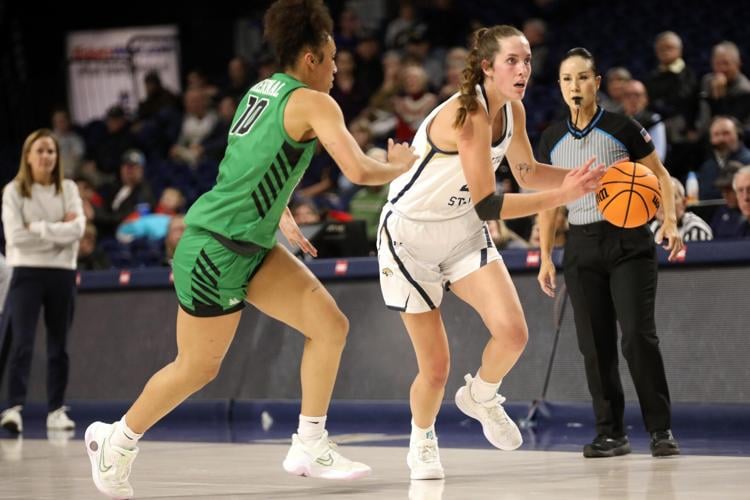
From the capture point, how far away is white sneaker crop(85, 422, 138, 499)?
580 cm

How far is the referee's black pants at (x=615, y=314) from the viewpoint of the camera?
737 centimetres

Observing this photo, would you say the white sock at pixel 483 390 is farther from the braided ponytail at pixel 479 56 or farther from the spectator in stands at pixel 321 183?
the spectator in stands at pixel 321 183

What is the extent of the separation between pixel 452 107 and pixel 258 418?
16.5 ft

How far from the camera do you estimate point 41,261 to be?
10.3m

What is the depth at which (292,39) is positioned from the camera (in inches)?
230

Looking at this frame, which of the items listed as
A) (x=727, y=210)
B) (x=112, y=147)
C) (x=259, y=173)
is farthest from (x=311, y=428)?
(x=112, y=147)

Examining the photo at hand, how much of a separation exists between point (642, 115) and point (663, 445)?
15.9ft

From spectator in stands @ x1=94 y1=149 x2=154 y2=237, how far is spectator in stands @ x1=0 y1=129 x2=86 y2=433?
15.2ft

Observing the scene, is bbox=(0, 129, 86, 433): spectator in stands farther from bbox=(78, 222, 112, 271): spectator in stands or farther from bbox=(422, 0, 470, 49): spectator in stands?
bbox=(422, 0, 470, 49): spectator in stands

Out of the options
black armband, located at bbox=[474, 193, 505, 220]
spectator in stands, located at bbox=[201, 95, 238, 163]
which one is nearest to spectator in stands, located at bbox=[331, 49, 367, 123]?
spectator in stands, located at bbox=[201, 95, 238, 163]

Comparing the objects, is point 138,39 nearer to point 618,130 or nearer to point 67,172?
point 67,172

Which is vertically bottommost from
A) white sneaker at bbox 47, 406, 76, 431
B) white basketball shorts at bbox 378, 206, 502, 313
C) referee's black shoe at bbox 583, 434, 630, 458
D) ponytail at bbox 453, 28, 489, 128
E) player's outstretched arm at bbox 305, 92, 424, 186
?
white sneaker at bbox 47, 406, 76, 431

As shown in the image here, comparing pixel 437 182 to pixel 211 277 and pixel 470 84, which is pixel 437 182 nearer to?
pixel 470 84

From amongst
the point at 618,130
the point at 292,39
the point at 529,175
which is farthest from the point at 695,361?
the point at 292,39
